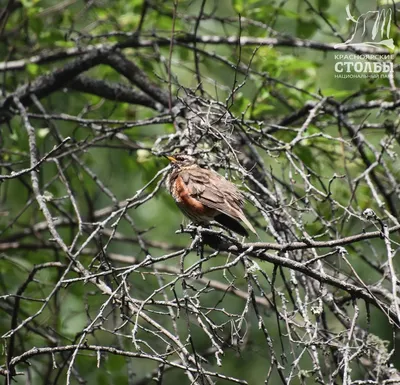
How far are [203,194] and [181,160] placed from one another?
Result: 0.89 ft

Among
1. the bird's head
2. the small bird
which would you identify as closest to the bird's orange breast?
the small bird

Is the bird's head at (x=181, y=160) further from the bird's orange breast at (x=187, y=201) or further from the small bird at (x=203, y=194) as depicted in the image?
the bird's orange breast at (x=187, y=201)

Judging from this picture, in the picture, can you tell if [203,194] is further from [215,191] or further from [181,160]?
[181,160]

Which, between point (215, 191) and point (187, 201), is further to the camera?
point (187, 201)

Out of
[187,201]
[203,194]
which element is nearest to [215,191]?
[203,194]

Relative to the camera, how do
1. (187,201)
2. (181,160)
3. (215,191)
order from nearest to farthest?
1. (215,191)
2. (181,160)
3. (187,201)

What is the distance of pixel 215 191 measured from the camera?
4422 millimetres

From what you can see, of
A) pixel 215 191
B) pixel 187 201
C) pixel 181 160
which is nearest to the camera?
pixel 215 191

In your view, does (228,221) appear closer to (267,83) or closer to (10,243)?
(267,83)

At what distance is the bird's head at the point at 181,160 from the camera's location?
4489 mm

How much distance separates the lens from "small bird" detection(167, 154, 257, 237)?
435 centimetres

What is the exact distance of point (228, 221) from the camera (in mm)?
4594

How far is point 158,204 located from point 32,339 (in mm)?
4530

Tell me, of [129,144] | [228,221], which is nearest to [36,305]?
[129,144]
